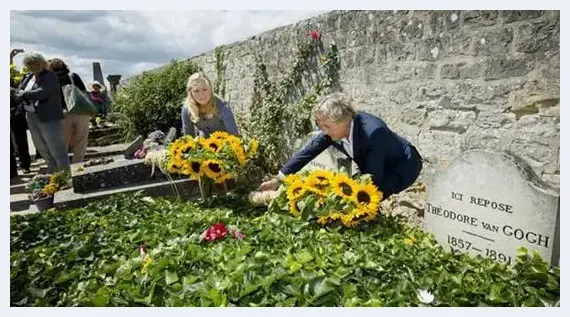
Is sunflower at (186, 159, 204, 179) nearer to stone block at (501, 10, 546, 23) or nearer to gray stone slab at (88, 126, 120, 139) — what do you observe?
stone block at (501, 10, 546, 23)

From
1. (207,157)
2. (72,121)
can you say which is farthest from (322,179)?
(72,121)

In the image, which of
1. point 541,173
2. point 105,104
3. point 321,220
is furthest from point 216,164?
point 105,104

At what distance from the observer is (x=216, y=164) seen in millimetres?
4230

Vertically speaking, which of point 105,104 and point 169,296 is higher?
point 105,104

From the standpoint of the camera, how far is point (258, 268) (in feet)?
8.32

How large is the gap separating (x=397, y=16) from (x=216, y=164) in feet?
6.97

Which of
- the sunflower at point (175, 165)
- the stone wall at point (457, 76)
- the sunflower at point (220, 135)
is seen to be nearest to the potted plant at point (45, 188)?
the sunflower at point (175, 165)

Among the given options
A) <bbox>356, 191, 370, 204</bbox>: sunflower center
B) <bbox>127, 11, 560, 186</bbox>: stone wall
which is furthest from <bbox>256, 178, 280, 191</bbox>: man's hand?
<bbox>127, 11, 560, 186</bbox>: stone wall

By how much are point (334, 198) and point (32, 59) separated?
364 cm

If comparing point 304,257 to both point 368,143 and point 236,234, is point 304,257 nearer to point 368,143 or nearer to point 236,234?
point 236,234

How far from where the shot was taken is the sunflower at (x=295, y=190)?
351 centimetres

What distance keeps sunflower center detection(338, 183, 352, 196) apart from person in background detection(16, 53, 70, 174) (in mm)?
3452

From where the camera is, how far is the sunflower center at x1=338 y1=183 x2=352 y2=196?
3.41m
